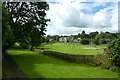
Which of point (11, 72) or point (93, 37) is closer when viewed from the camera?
point (11, 72)

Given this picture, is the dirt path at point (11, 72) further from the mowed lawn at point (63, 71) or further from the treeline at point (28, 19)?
the treeline at point (28, 19)

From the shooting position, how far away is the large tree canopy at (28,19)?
133ft

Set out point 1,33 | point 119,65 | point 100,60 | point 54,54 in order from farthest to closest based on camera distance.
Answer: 1. point 54,54
2. point 100,60
3. point 119,65
4. point 1,33

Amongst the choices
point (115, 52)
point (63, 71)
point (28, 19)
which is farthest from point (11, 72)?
point (28, 19)

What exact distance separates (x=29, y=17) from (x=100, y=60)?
743 inches

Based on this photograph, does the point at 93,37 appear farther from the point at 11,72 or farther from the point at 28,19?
the point at 11,72

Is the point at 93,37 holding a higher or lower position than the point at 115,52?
higher

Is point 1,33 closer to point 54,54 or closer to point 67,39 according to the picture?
point 54,54

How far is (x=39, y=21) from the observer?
134ft

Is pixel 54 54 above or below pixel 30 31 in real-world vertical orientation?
below

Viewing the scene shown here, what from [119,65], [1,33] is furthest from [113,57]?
[1,33]

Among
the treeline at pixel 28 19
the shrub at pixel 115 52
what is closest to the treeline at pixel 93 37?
the treeline at pixel 28 19

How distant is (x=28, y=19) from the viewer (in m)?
40.8

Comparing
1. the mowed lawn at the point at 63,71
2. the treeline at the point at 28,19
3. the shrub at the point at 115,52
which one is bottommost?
the mowed lawn at the point at 63,71
